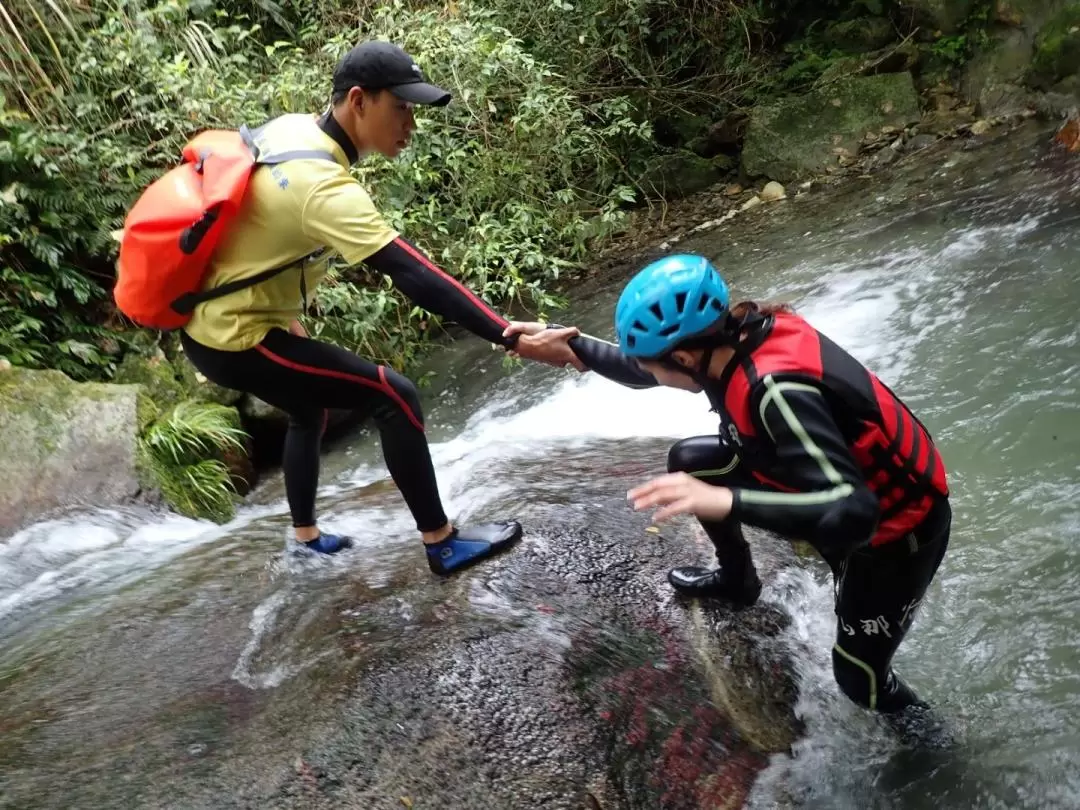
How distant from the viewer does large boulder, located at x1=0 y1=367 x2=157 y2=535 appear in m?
4.70

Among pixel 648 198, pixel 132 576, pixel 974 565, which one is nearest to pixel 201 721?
pixel 132 576

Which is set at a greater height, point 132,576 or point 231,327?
point 231,327

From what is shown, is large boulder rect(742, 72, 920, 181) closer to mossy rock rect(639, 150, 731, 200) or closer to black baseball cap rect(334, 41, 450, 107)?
mossy rock rect(639, 150, 731, 200)

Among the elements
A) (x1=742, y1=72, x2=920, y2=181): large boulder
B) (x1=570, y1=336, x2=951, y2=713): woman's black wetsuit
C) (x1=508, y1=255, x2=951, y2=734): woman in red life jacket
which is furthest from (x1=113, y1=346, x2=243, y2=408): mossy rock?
(x1=742, y1=72, x2=920, y2=181): large boulder

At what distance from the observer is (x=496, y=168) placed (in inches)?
310

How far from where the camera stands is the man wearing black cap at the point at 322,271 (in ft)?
8.62

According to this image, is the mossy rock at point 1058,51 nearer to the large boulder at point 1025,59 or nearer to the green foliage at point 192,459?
the large boulder at point 1025,59

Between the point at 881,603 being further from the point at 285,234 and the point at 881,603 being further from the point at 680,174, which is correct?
the point at 680,174

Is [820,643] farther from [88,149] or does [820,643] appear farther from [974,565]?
[88,149]

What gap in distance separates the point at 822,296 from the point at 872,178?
3.68 metres

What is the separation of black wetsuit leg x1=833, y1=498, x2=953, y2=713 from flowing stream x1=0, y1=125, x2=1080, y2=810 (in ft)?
A: 0.98

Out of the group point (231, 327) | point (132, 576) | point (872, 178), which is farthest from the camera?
point (872, 178)

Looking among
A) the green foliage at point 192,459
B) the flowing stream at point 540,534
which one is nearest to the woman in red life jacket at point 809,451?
the flowing stream at point 540,534

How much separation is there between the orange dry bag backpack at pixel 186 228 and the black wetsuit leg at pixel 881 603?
2200 millimetres
